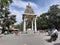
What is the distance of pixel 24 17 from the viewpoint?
62.5m

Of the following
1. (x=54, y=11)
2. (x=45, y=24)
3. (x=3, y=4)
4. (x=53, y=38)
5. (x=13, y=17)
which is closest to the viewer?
(x=53, y=38)

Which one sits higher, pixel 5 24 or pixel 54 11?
pixel 54 11

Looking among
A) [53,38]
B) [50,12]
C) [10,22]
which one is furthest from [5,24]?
[53,38]

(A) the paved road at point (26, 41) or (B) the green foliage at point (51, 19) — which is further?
(B) the green foliage at point (51, 19)

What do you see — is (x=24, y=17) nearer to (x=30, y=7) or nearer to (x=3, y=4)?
(x=30, y=7)

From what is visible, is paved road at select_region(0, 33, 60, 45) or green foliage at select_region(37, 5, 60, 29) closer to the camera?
Result: paved road at select_region(0, 33, 60, 45)

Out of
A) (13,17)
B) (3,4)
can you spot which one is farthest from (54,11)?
(3,4)

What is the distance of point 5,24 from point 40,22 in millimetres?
26571

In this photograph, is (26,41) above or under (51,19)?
under

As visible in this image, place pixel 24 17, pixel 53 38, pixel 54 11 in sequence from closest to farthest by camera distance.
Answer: pixel 53 38 < pixel 24 17 < pixel 54 11

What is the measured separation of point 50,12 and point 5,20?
23.0 meters

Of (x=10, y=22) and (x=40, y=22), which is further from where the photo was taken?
(x=40, y=22)

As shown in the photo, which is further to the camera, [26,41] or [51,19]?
[51,19]

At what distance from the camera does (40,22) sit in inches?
3765
